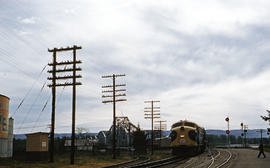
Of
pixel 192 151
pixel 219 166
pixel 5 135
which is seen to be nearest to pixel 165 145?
pixel 192 151

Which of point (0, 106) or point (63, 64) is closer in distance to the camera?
point (63, 64)

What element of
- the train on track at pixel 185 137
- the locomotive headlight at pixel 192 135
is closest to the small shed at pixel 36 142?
the train on track at pixel 185 137

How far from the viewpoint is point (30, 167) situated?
24672 mm

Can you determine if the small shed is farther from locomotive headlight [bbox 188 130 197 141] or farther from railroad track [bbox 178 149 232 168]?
locomotive headlight [bbox 188 130 197 141]

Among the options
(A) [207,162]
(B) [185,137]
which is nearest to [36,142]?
(B) [185,137]

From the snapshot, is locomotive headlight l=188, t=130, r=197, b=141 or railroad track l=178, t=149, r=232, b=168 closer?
railroad track l=178, t=149, r=232, b=168

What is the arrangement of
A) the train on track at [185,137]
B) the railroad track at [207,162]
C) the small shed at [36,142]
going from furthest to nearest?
1. the train on track at [185,137]
2. the small shed at [36,142]
3. the railroad track at [207,162]

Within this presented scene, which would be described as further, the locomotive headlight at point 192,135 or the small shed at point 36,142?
the locomotive headlight at point 192,135

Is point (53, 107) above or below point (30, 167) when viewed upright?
above

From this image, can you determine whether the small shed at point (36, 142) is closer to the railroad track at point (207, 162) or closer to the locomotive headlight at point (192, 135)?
the railroad track at point (207, 162)

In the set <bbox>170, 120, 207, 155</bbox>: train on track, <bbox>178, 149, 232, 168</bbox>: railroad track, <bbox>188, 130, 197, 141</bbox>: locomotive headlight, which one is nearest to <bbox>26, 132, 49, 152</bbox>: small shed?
<bbox>178, 149, 232, 168</bbox>: railroad track

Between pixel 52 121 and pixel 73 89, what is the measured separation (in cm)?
354

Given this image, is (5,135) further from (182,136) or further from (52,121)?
(182,136)

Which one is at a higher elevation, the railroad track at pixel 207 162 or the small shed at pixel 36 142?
the small shed at pixel 36 142
